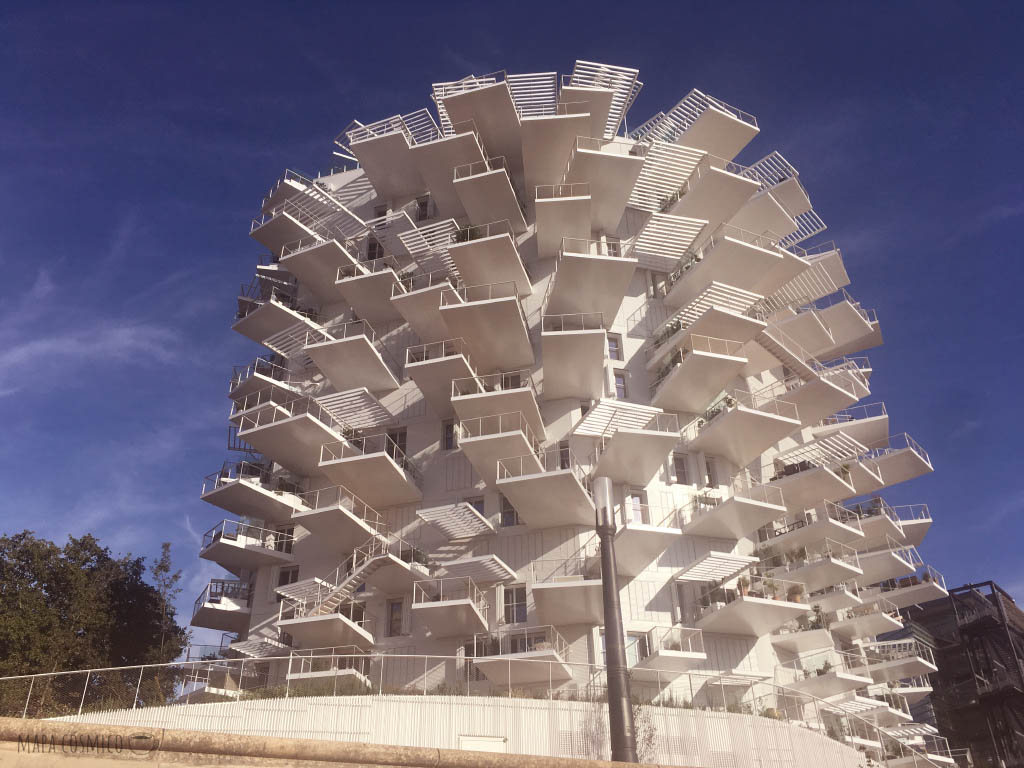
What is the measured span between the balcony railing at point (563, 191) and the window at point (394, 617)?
17.9 metres

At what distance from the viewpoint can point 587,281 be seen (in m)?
34.1

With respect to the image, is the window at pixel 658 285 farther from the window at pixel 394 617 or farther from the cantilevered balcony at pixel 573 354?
the window at pixel 394 617

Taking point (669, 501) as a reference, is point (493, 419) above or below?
above

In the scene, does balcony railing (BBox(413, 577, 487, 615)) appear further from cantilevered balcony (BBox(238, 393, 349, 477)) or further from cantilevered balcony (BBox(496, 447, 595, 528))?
cantilevered balcony (BBox(238, 393, 349, 477))

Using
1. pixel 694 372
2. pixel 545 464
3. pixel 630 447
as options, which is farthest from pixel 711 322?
pixel 545 464

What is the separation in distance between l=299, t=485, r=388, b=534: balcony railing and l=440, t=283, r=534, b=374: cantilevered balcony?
739cm

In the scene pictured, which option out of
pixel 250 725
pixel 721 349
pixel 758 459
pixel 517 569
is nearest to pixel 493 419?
pixel 517 569

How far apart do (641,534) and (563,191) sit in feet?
52.9

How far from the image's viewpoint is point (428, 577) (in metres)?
31.3

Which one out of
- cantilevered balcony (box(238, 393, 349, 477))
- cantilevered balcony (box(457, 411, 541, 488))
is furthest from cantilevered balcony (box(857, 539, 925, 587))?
cantilevered balcony (box(238, 393, 349, 477))

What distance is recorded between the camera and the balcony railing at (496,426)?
105ft

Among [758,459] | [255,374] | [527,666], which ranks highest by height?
[255,374]

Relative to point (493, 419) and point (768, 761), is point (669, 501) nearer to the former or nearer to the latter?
point (493, 419)

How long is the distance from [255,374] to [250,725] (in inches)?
864
